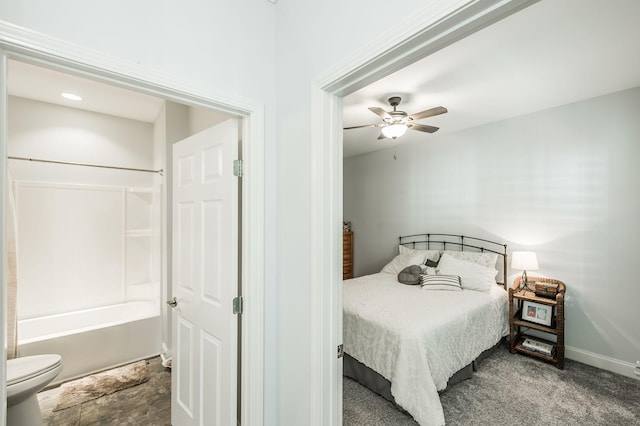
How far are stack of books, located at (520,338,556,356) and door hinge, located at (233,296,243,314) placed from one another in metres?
3.25

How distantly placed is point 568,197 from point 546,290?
1.05 m

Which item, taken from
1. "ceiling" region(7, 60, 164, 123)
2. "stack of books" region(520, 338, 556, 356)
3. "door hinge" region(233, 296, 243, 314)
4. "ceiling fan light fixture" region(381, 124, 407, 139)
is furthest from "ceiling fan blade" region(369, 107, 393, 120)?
"stack of books" region(520, 338, 556, 356)

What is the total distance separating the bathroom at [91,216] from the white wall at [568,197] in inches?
133

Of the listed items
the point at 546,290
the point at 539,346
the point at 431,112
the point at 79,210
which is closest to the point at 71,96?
the point at 79,210

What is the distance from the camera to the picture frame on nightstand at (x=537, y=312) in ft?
9.61

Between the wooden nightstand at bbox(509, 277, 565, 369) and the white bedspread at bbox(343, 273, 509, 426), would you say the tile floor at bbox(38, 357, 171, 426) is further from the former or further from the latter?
the wooden nightstand at bbox(509, 277, 565, 369)

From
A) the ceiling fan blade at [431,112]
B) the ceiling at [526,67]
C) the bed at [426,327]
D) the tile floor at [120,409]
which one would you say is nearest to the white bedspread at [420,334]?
the bed at [426,327]

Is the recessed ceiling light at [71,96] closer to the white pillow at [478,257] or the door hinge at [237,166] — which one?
the door hinge at [237,166]

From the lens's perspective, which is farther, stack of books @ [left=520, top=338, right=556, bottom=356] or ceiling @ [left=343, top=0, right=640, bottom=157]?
stack of books @ [left=520, top=338, right=556, bottom=356]

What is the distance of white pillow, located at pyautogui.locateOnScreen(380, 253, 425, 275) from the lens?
3995 mm

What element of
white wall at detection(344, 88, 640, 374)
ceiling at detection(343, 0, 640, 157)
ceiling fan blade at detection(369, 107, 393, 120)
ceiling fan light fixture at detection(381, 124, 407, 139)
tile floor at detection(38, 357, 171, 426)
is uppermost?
ceiling at detection(343, 0, 640, 157)

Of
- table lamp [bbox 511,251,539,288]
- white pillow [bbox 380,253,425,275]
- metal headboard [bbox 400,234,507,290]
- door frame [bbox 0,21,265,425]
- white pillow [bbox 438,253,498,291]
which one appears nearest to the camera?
door frame [bbox 0,21,265,425]

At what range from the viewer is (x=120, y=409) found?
2.23m

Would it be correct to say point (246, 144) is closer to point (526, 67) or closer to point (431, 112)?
point (431, 112)
